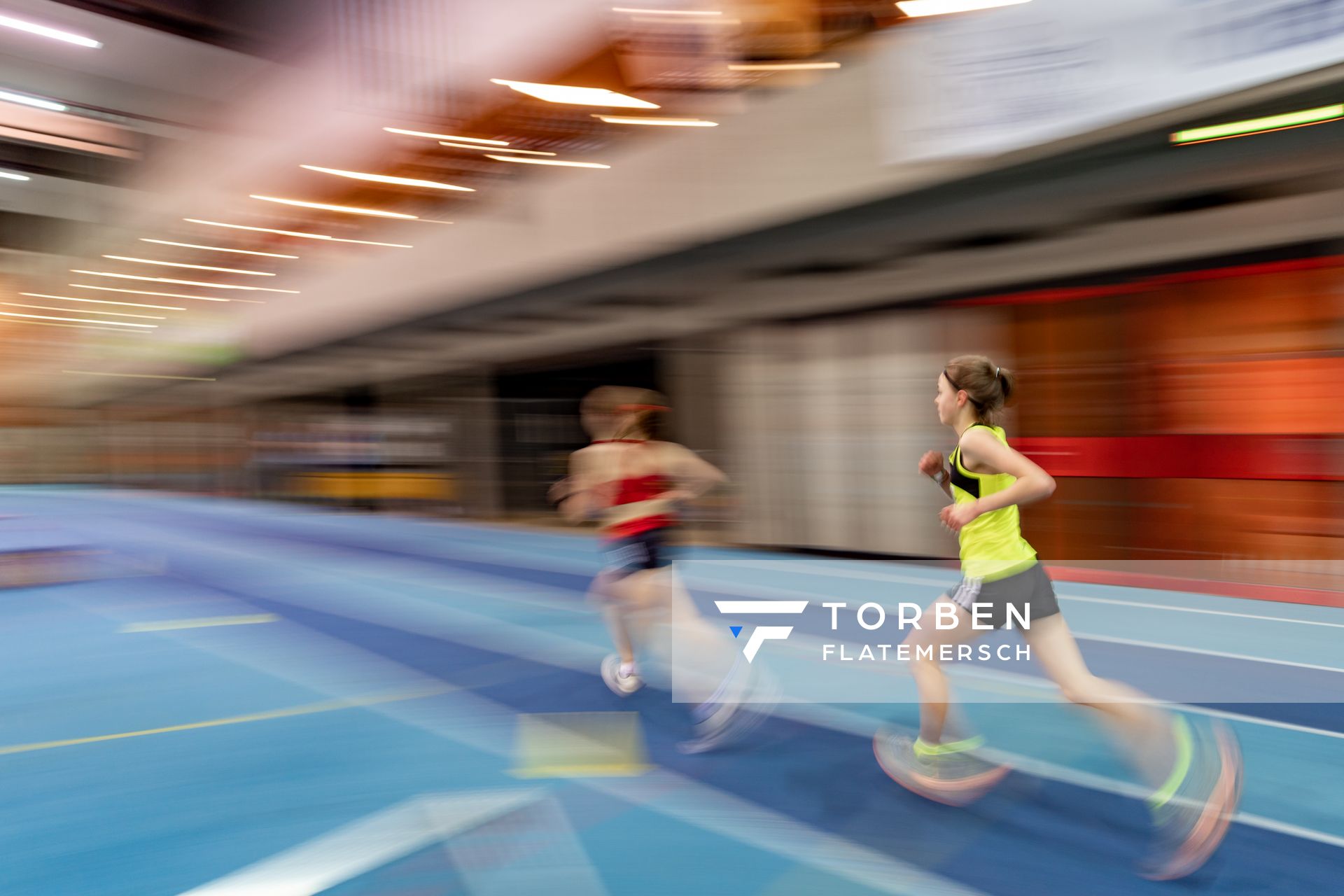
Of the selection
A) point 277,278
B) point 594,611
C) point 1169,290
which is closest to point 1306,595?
point 1169,290

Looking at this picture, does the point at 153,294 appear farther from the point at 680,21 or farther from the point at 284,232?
the point at 680,21

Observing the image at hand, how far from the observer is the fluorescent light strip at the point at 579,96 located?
11852 millimetres

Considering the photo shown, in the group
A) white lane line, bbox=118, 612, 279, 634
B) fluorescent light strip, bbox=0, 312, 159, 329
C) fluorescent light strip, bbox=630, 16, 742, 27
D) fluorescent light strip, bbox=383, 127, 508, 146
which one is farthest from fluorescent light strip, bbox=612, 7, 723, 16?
fluorescent light strip, bbox=0, 312, 159, 329

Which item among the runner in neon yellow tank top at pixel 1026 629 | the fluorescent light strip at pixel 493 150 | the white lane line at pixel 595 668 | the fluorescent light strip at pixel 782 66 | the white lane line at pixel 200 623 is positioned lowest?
the white lane line at pixel 200 623

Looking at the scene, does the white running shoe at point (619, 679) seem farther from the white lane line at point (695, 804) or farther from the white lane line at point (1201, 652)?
the white lane line at point (1201, 652)

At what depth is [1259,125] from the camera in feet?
21.8

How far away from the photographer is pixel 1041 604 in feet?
10.3

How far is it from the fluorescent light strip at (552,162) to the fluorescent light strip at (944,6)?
542cm

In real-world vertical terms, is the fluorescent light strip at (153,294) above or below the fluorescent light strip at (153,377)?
above

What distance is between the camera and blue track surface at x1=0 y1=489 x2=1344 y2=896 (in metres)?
3.25

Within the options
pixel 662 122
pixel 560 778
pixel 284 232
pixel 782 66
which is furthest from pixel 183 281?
pixel 560 778

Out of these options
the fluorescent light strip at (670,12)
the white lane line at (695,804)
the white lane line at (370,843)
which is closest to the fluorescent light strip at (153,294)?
the fluorescent light strip at (670,12)

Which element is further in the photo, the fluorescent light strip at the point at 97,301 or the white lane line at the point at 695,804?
the fluorescent light strip at the point at 97,301

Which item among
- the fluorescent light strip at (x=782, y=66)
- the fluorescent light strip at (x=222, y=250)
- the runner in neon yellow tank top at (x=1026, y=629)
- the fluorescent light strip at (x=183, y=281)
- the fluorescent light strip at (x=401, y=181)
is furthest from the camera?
the fluorescent light strip at (x=183, y=281)
